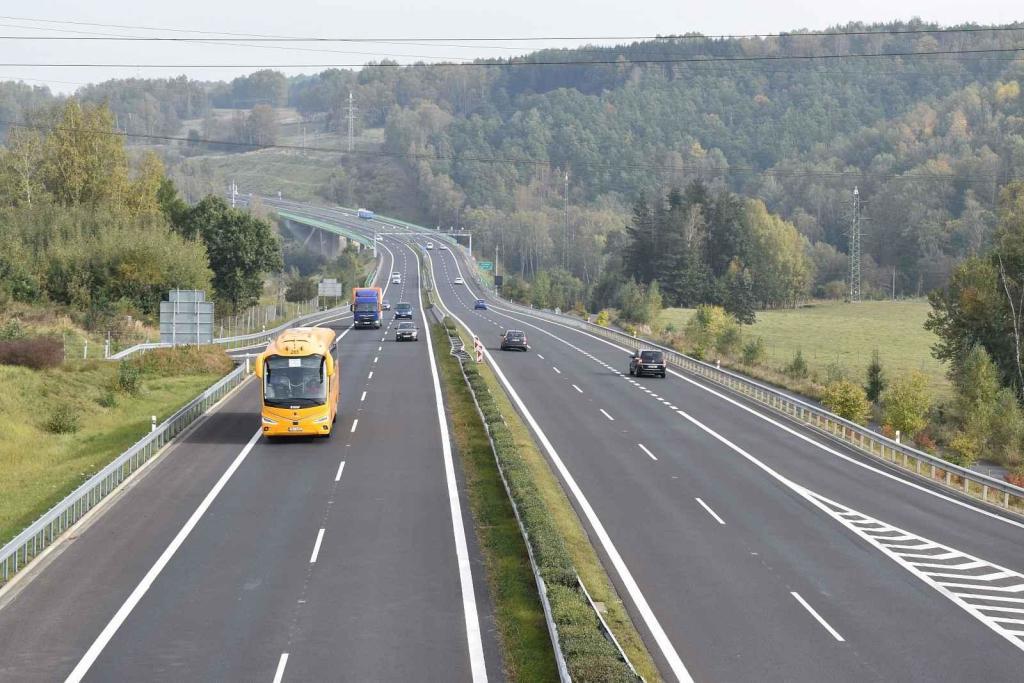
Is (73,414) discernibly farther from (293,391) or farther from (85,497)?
(85,497)

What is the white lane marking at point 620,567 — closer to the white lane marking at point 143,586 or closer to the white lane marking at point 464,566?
the white lane marking at point 464,566

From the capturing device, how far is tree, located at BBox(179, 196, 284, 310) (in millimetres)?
Answer: 91438

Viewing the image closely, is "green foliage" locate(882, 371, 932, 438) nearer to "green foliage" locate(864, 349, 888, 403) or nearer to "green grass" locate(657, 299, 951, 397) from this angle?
"green foliage" locate(864, 349, 888, 403)

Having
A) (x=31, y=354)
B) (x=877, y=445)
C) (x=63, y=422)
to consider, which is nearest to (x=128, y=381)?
(x=31, y=354)

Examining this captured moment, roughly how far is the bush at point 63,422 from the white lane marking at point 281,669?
25.8 meters

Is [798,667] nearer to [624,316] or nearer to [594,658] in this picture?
[594,658]

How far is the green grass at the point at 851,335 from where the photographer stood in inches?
3666

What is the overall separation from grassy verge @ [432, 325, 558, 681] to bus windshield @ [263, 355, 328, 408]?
16.7ft

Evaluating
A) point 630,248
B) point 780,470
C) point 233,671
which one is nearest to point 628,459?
point 780,470

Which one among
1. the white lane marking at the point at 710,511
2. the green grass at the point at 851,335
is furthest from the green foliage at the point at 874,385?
the white lane marking at the point at 710,511

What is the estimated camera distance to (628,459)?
122 feet

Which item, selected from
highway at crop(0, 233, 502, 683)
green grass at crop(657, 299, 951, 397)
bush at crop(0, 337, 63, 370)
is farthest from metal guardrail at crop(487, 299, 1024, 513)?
bush at crop(0, 337, 63, 370)

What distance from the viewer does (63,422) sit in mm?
40906

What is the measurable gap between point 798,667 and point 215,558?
40.3 feet
